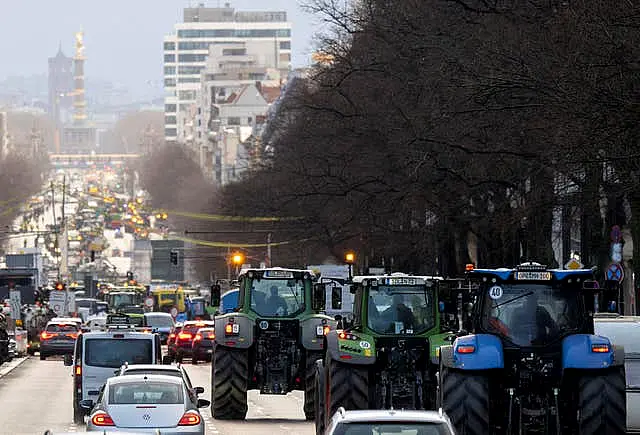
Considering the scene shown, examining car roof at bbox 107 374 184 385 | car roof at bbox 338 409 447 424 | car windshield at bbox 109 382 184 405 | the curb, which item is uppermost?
car roof at bbox 338 409 447 424

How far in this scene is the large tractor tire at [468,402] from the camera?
2400 cm

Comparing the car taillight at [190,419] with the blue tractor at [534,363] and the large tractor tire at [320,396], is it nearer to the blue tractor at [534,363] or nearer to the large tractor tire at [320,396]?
the large tractor tire at [320,396]

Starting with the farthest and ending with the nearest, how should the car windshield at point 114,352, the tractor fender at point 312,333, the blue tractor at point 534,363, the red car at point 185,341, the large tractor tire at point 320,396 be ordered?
the red car at point 185,341, the car windshield at point 114,352, the tractor fender at point 312,333, the large tractor tire at point 320,396, the blue tractor at point 534,363

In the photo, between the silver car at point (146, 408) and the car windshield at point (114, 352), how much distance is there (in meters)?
10.2

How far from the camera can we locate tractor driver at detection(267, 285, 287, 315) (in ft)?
119

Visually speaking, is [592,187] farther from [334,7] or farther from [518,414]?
[334,7]

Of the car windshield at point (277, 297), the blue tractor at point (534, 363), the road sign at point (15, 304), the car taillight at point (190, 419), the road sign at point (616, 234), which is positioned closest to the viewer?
the blue tractor at point (534, 363)

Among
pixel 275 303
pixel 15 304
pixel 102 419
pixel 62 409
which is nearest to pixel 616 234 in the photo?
pixel 275 303

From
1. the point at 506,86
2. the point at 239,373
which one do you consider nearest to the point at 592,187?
the point at 506,86

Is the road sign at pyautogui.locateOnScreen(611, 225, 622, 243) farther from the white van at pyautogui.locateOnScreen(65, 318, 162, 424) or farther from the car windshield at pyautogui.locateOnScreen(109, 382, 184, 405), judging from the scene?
the car windshield at pyautogui.locateOnScreen(109, 382, 184, 405)

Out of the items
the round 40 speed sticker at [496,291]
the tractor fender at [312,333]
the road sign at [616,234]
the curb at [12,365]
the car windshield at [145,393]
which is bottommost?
the curb at [12,365]

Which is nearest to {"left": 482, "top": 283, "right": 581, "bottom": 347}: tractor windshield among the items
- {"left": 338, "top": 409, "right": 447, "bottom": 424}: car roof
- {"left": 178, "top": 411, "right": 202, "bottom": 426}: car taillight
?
{"left": 178, "top": 411, "right": 202, "bottom": 426}: car taillight

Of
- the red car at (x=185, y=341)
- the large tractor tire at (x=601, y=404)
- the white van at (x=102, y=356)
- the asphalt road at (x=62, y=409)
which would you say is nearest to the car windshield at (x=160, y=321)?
the red car at (x=185, y=341)

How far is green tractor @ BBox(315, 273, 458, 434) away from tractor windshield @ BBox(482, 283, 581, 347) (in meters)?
3.79
